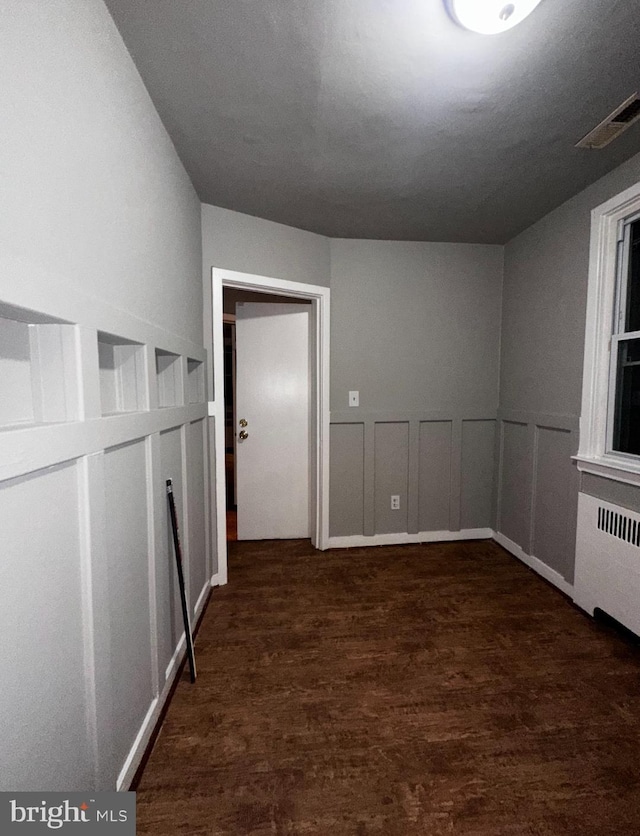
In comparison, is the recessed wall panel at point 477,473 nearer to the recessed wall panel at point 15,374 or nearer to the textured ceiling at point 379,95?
the textured ceiling at point 379,95

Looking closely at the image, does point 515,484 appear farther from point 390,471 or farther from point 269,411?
point 269,411

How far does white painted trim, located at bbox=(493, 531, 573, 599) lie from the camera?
2419 millimetres

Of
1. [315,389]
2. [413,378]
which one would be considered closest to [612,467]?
[413,378]

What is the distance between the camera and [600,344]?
2174 mm

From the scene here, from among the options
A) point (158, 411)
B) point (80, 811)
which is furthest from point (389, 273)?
point (80, 811)

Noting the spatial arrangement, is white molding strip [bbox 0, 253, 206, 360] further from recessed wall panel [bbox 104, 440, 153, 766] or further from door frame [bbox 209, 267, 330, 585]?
door frame [bbox 209, 267, 330, 585]

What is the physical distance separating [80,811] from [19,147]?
1.46 meters

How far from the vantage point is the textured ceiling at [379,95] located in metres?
1.14

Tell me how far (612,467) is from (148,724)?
240 cm

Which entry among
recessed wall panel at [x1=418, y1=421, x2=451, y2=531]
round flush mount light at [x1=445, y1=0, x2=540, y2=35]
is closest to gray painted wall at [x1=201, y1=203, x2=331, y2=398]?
recessed wall panel at [x1=418, y1=421, x2=451, y2=531]

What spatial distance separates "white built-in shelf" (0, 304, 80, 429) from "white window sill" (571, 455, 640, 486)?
2.36m

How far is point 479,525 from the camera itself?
10.8 ft

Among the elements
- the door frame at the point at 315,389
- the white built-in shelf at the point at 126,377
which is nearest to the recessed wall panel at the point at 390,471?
the door frame at the point at 315,389

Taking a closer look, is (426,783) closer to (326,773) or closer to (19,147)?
(326,773)
